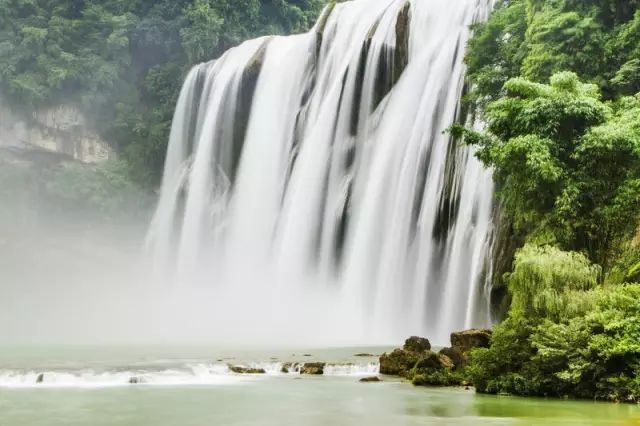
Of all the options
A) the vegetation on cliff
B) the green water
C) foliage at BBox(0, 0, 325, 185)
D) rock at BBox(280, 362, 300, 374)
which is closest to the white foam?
rock at BBox(280, 362, 300, 374)

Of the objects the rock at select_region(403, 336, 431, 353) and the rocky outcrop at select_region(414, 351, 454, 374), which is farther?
the rock at select_region(403, 336, 431, 353)

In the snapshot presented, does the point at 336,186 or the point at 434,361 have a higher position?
the point at 336,186

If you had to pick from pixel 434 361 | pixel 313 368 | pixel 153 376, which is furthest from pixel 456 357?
pixel 153 376

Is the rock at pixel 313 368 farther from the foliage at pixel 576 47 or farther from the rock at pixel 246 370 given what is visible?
the foliage at pixel 576 47

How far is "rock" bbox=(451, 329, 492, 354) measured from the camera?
17.5 meters

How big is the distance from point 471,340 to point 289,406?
5194mm

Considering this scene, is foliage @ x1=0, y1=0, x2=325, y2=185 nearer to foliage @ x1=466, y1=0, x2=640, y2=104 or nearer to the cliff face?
the cliff face

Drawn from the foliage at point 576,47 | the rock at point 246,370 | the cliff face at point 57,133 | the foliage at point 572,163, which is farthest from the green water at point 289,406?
the cliff face at point 57,133

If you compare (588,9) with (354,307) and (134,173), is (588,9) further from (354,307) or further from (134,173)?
(134,173)

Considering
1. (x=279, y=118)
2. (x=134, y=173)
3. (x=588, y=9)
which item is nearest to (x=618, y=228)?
(x=588, y=9)

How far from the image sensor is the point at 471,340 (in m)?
17.6

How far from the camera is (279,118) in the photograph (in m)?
39.9

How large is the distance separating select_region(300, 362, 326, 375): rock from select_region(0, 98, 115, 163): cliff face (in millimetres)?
32033

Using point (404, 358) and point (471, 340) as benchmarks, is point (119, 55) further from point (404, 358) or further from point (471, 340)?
point (471, 340)
